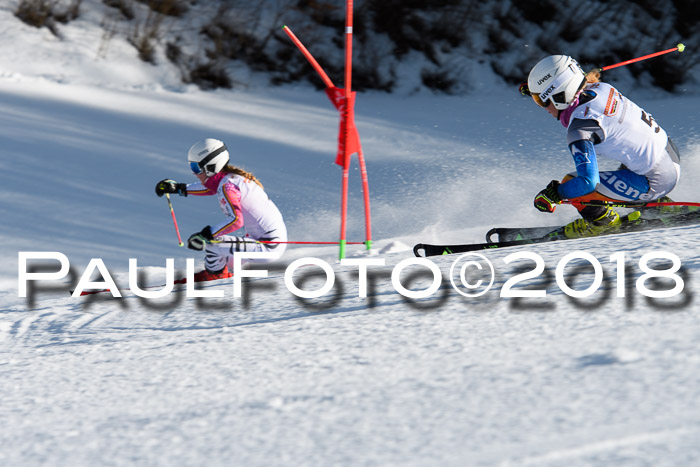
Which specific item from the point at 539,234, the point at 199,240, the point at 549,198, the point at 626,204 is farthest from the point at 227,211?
the point at 626,204

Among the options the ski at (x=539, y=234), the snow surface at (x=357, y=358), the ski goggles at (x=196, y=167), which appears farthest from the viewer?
the ski at (x=539, y=234)

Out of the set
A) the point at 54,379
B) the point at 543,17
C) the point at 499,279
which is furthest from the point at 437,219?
the point at 543,17

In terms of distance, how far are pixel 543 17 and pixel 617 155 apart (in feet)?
26.0

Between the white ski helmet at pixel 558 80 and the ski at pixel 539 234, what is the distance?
2.83 ft

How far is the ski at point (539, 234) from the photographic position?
467 centimetres

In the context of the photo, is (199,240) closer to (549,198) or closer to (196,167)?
(196,167)

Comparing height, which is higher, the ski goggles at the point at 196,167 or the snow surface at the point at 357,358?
the ski goggles at the point at 196,167

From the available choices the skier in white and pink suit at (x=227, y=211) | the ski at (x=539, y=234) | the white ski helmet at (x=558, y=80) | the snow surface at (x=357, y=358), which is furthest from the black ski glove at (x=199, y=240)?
the white ski helmet at (x=558, y=80)

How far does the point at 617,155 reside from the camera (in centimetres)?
441

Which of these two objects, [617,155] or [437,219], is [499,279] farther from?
[437,219]

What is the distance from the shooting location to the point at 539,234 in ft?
16.6

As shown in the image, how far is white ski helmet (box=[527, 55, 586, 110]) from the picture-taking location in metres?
4.17

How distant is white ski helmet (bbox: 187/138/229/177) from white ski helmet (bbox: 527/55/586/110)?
1.79 meters

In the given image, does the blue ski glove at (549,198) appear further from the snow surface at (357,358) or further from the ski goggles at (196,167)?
the ski goggles at (196,167)
